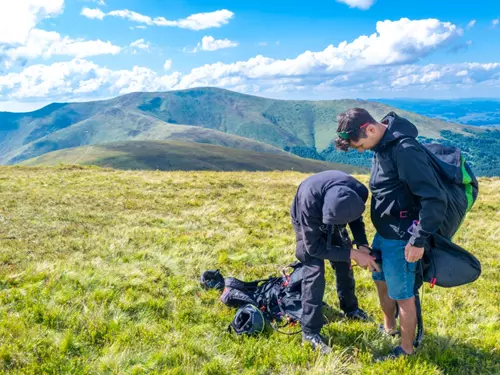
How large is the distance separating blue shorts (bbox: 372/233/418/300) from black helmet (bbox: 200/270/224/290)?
409 cm

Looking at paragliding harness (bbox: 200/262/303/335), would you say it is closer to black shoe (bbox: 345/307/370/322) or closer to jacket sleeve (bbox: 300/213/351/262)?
black shoe (bbox: 345/307/370/322)

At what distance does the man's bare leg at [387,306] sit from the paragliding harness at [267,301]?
1569 mm

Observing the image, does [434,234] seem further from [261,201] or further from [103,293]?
[261,201]

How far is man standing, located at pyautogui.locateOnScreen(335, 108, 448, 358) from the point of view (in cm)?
496

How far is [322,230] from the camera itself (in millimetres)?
6148

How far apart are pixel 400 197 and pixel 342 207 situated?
0.84 metres

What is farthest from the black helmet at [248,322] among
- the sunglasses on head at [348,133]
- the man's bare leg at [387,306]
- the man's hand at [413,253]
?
the sunglasses on head at [348,133]

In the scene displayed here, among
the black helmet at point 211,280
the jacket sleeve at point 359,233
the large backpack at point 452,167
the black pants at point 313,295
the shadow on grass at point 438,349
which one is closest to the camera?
the large backpack at point 452,167

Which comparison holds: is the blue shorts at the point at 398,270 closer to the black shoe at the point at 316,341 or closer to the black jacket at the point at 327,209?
the black jacket at the point at 327,209

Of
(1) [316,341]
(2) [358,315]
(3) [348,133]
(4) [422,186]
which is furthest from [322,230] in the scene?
(2) [358,315]

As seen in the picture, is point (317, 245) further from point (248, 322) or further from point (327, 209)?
point (248, 322)

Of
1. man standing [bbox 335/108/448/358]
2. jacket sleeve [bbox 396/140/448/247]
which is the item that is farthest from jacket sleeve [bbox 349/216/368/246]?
jacket sleeve [bbox 396/140/448/247]

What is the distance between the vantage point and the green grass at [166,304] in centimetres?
578

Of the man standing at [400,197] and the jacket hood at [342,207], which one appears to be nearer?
the man standing at [400,197]
